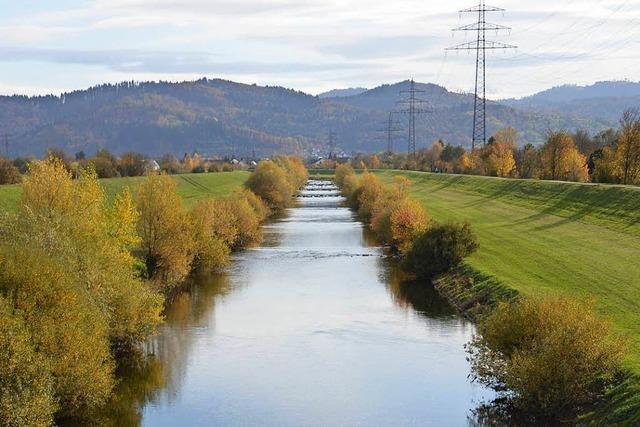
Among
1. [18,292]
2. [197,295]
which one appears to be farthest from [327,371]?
[197,295]

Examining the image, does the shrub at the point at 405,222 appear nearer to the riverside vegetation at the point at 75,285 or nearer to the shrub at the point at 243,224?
the shrub at the point at 243,224

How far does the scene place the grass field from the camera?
66.5 meters

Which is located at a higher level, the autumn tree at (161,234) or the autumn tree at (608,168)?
the autumn tree at (608,168)

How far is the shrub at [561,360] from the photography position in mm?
25703

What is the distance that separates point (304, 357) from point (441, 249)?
1944 cm

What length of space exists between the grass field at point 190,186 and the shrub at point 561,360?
44203mm

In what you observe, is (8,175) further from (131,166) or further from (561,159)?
(561,159)

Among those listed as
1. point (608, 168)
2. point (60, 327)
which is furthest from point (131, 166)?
point (60, 327)

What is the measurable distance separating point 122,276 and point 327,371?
958cm

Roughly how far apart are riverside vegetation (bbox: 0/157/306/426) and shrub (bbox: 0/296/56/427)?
0.03 metres

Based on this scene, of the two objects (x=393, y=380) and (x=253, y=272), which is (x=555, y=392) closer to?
(x=393, y=380)

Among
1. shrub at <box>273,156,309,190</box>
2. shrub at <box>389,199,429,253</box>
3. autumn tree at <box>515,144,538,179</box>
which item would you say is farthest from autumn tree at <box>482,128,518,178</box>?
shrub at <box>389,199,429,253</box>

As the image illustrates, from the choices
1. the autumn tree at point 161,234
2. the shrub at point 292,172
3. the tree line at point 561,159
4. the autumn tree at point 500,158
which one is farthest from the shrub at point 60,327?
the shrub at point 292,172

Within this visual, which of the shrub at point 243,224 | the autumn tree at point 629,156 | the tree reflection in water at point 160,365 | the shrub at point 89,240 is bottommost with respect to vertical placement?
the tree reflection in water at point 160,365
